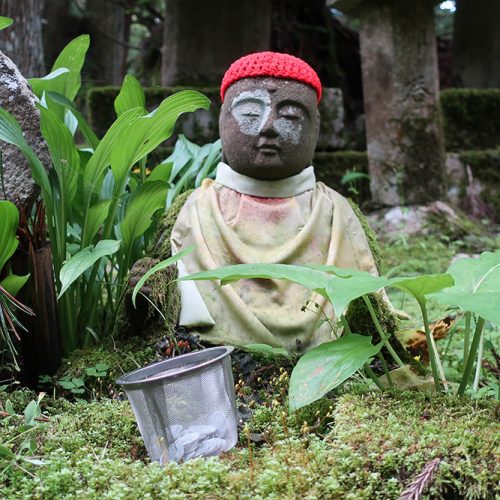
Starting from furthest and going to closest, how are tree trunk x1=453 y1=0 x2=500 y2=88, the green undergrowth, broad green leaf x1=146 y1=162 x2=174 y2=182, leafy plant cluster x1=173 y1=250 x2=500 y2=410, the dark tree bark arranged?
the dark tree bark, tree trunk x1=453 y1=0 x2=500 y2=88, broad green leaf x1=146 y1=162 x2=174 y2=182, leafy plant cluster x1=173 y1=250 x2=500 y2=410, the green undergrowth

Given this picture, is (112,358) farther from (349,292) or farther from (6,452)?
(349,292)

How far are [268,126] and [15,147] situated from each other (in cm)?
76

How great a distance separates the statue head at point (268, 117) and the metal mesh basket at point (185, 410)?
2.82 feet

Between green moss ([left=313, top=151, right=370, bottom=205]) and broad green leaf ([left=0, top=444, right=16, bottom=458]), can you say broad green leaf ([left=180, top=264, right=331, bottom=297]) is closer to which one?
Answer: broad green leaf ([left=0, top=444, right=16, bottom=458])

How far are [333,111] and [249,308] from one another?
136 inches

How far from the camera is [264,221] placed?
2449mm

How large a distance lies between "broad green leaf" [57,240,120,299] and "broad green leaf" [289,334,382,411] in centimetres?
70

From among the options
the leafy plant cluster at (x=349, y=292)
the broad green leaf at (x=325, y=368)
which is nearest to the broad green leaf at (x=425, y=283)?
the leafy plant cluster at (x=349, y=292)

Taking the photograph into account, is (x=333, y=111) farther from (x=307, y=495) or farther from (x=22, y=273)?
(x=307, y=495)

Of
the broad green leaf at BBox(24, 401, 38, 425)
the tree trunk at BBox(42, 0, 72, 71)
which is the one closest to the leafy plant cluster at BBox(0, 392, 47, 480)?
the broad green leaf at BBox(24, 401, 38, 425)

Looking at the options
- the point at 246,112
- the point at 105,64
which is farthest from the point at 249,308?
the point at 105,64

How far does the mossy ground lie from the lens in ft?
4.78

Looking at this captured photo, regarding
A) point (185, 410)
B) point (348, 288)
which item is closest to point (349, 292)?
point (348, 288)

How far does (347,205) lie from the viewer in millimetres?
2570
